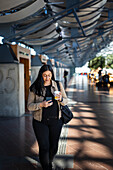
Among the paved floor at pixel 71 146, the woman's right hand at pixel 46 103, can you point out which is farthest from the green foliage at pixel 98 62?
the woman's right hand at pixel 46 103

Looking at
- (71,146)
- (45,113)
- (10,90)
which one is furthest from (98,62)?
(45,113)

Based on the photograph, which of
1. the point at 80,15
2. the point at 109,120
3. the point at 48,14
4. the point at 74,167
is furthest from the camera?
the point at 80,15

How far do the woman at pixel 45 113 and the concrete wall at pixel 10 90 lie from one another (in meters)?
4.53

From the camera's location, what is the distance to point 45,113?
2.95 metres

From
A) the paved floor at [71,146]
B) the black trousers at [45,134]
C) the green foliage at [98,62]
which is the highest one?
the green foliage at [98,62]

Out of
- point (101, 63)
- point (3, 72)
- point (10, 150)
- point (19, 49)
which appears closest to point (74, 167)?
point (10, 150)

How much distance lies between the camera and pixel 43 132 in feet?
9.55

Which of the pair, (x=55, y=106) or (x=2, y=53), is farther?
(x=2, y=53)

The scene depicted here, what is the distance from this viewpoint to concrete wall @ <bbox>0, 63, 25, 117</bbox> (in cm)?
750

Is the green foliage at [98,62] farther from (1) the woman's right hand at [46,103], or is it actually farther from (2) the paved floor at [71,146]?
(1) the woman's right hand at [46,103]

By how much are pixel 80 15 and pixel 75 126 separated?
7.99 m

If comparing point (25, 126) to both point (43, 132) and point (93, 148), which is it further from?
point (43, 132)

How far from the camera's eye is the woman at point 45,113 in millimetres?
2914

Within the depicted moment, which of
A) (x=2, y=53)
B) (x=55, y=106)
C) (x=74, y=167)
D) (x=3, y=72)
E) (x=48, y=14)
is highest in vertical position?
(x=48, y=14)
